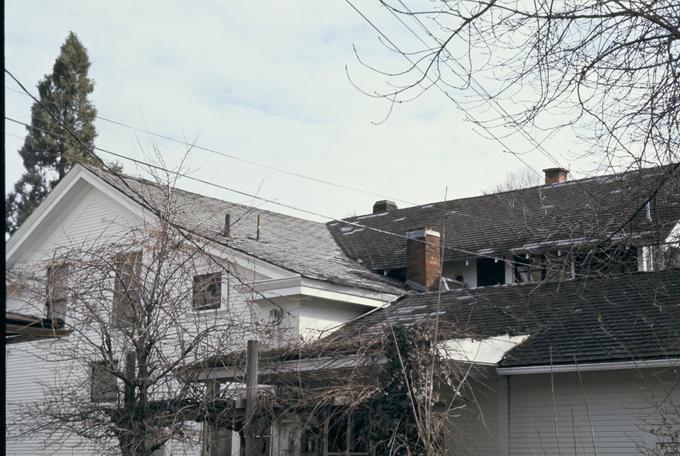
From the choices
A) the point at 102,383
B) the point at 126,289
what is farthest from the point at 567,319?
the point at 102,383

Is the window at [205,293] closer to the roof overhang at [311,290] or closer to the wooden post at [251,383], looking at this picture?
the wooden post at [251,383]

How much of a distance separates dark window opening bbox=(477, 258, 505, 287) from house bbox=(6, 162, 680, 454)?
1.1 inches

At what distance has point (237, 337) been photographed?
1287 cm

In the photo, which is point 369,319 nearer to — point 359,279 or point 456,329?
point 359,279

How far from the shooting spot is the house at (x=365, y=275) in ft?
32.0

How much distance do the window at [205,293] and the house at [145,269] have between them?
0.09ft

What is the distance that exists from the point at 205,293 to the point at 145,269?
109 centimetres

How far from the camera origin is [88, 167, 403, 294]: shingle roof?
2036 cm

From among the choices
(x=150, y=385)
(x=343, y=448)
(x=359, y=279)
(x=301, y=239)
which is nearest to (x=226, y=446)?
(x=343, y=448)

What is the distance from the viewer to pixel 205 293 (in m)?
13.6

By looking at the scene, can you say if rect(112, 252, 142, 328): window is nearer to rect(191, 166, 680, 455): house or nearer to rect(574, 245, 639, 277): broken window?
rect(191, 166, 680, 455): house

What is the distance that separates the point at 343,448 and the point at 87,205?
42.7ft

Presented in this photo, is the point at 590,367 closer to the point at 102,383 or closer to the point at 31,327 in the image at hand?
the point at 102,383

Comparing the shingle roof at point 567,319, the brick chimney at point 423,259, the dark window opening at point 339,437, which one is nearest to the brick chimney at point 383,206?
the brick chimney at point 423,259
